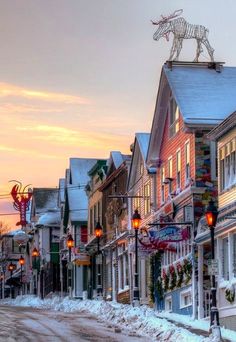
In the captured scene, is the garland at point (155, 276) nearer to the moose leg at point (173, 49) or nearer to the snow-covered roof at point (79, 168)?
the moose leg at point (173, 49)

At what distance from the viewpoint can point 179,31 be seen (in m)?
41.5

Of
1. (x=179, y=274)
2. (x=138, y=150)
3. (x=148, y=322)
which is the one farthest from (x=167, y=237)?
(x=138, y=150)

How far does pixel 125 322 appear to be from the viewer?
32.5m

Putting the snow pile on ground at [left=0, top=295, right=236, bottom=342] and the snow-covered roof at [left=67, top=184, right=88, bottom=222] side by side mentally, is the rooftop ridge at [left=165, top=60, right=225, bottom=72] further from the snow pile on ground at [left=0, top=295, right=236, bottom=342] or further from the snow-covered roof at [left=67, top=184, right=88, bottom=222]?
the snow-covered roof at [left=67, top=184, right=88, bottom=222]

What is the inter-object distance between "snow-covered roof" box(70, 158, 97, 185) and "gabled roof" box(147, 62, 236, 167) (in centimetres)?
3083

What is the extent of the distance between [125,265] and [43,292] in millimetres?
36279

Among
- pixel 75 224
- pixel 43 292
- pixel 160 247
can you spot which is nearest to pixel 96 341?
pixel 160 247

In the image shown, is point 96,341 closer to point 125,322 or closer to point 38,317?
point 125,322

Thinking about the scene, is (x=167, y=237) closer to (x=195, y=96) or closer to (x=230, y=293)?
(x=195, y=96)

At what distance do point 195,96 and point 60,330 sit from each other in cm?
1292

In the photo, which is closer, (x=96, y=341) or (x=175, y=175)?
(x=96, y=341)

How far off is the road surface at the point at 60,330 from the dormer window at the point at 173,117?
9581mm

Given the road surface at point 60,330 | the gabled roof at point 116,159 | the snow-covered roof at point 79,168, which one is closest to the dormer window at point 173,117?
the road surface at point 60,330

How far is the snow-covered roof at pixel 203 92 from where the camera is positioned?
3497 cm
